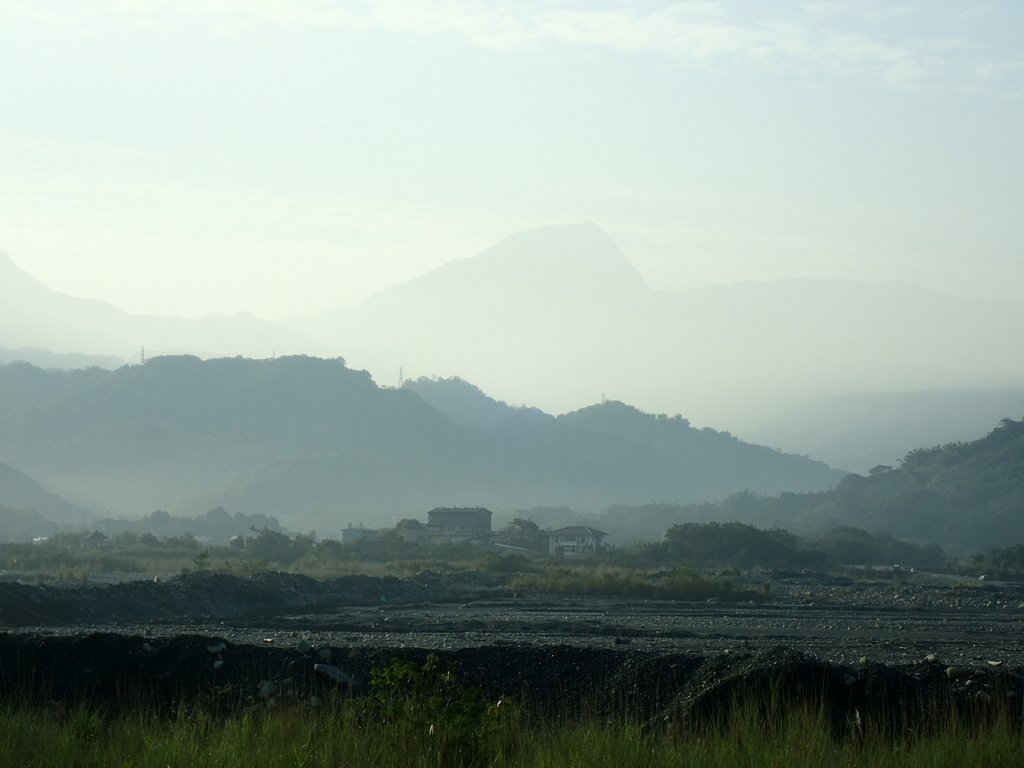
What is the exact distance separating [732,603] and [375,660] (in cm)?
2510

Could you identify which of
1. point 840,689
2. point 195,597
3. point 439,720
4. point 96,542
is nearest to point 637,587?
point 195,597

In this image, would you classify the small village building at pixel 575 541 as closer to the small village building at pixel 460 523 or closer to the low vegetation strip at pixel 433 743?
the small village building at pixel 460 523

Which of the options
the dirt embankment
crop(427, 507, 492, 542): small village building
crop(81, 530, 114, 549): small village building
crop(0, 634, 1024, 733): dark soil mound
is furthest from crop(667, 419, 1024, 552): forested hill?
crop(0, 634, 1024, 733): dark soil mound

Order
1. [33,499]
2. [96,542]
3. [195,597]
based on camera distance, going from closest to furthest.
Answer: [195,597]
[96,542]
[33,499]

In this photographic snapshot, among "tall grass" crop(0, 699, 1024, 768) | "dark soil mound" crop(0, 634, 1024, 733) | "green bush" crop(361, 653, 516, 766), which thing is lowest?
"dark soil mound" crop(0, 634, 1024, 733)

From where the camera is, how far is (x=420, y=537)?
81.1 metres

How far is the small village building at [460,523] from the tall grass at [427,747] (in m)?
75.6

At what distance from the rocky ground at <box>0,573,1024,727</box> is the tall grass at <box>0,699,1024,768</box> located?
53.6 inches

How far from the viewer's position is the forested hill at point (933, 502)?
106125mm

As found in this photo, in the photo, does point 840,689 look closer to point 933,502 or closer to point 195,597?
point 195,597

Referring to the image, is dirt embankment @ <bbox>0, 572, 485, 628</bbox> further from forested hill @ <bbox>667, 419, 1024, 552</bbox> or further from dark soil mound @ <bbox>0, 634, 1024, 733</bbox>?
forested hill @ <bbox>667, 419, 1024, 552</bbox>

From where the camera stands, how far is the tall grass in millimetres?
8078

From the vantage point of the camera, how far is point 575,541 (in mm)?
78062

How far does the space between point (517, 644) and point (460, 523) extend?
70.9m
